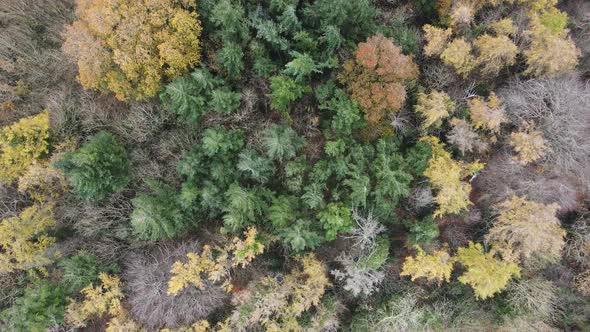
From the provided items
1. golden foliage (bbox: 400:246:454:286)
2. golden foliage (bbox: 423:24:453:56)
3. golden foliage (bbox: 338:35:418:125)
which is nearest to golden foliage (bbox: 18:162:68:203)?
golden foliage (bbox: 338:35:418:125)

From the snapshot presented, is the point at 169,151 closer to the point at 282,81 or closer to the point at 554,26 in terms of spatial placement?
the point at 282,81

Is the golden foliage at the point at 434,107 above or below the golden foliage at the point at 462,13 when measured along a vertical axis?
below

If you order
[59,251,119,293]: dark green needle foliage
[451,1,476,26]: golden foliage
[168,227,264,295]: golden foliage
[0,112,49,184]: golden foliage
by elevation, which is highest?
[451,1,476,26]: golden foliage

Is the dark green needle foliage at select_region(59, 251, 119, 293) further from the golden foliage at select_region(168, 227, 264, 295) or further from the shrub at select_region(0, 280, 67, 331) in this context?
the golden foliage at select_region(168, 227, 264, 295)

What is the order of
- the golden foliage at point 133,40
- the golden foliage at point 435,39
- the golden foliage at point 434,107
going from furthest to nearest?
1. the golden foliage at point 435,39
2. the golden foliage at point 434,107
3. the golden foliage at point 133,40

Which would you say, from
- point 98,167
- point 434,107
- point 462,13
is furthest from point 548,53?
point 98,167

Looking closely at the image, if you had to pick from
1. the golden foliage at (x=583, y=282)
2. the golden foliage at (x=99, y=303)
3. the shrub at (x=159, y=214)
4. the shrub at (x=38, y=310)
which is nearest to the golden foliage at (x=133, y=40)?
the shrub at (x=159, y=214)

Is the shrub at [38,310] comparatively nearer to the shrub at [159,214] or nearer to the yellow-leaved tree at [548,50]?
the shrub at [159,214]
